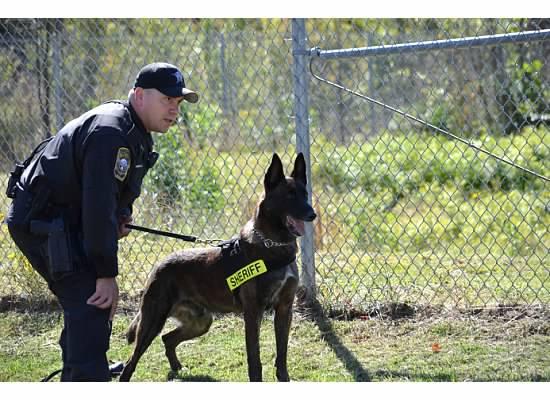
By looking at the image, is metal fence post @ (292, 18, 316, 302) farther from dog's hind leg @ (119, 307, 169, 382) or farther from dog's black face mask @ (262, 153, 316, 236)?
dog's hind leg @ (119, 307, 169, 382)

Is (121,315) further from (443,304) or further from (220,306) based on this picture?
(443,304)

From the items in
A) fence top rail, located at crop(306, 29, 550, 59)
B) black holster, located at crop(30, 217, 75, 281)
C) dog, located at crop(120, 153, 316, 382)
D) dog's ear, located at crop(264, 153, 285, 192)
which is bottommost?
dog, located at crop(120, 153, 316, 382)

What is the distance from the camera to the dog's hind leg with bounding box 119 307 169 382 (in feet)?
14.2

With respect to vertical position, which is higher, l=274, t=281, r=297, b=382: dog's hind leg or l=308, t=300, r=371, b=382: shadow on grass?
l=274, t=281, r=297, b=382: dog's hind leg

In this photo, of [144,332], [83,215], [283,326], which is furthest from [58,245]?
[283,326]

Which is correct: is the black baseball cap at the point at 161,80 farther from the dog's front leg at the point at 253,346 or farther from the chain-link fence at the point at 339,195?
the chain-link fence at the point at 339,195

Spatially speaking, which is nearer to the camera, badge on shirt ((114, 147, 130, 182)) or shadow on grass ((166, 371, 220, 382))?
badge on shirt ((114, 147, 130, 182))

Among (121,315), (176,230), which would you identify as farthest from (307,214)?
(176,230)

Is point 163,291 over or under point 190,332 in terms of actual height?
over

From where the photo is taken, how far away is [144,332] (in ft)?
14.3

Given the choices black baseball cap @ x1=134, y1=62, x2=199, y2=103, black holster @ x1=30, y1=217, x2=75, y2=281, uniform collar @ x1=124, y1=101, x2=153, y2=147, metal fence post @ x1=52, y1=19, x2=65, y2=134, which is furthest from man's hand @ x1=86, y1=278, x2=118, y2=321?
metal fence post @ x1=52, y1=19, x2=65, y2=134

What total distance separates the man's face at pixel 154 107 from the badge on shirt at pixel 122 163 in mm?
271

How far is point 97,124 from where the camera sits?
11.1 ft

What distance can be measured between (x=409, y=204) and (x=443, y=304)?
10.1ft
